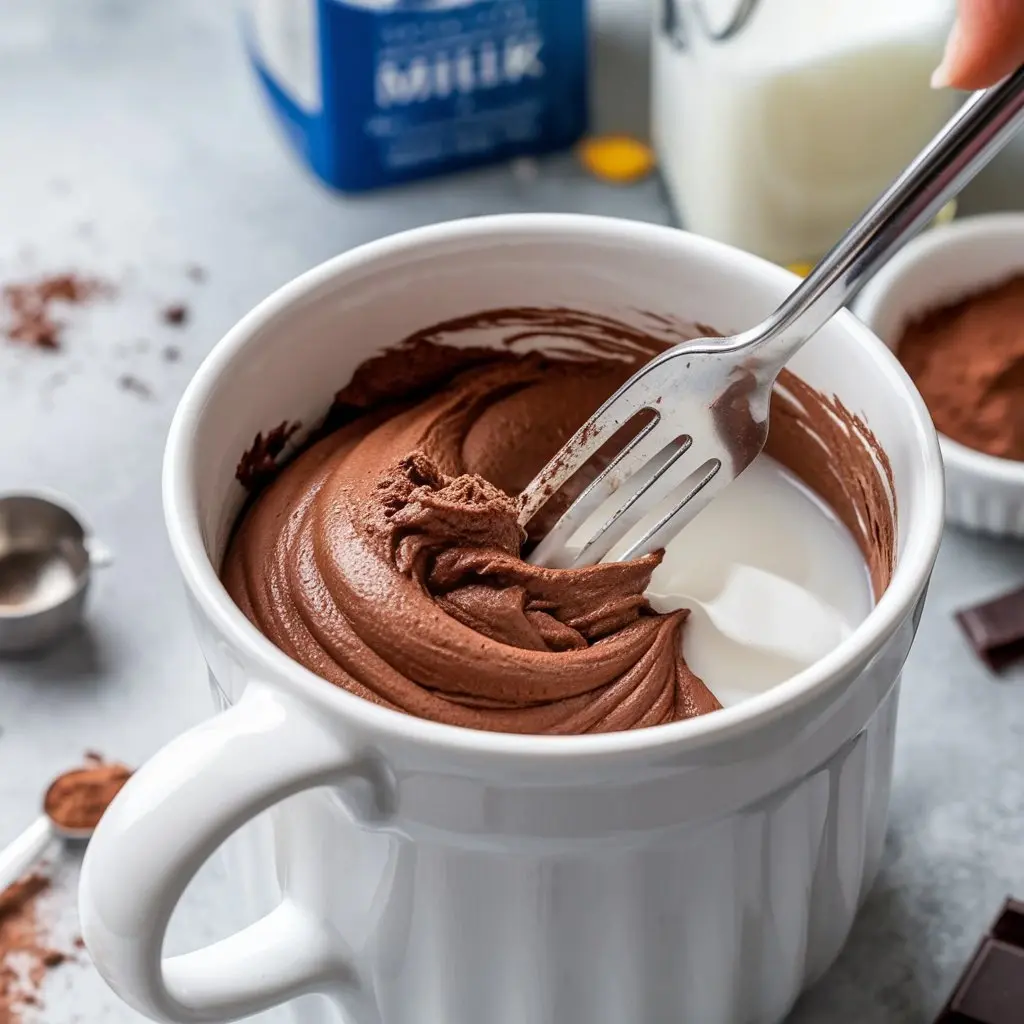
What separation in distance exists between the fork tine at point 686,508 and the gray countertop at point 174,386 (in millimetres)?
278

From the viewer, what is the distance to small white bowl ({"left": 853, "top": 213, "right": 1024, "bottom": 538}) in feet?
3.69

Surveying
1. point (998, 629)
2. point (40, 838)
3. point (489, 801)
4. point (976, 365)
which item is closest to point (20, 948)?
point (40, 838)

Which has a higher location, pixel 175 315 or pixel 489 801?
pixel 489 801

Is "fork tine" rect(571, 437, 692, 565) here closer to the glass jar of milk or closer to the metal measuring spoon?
the metal measuring spoon

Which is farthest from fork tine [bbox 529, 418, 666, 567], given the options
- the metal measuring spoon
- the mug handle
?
the metal measuring spoon

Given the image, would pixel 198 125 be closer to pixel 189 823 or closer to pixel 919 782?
pixel 919 782

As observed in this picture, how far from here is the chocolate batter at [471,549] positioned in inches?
28.3

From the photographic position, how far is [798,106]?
1.23m

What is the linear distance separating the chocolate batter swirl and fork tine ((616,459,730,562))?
0.02 metres

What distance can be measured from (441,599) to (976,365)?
0.60m

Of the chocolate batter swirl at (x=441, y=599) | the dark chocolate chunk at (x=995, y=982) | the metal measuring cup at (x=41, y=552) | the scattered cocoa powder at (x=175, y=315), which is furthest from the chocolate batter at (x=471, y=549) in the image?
the scattered cocoa powder at (x=175, y=315)

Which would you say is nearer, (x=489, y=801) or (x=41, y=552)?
(x=489, y=801)

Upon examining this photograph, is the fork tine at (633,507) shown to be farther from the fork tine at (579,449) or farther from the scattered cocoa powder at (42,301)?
the scattered cocoa powder at (42,301)

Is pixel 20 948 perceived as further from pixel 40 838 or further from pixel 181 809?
pixel 181 809
